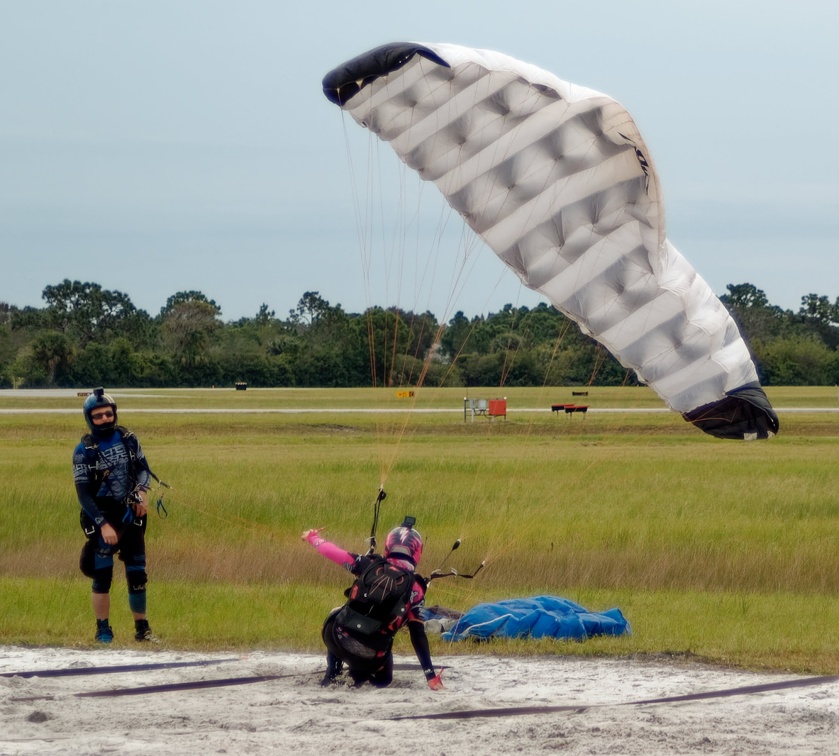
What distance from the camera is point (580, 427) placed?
39344 millimetres

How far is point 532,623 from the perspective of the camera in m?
9.10

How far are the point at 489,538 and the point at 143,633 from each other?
614 centimetres

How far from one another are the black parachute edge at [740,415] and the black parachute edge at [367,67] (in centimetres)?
306

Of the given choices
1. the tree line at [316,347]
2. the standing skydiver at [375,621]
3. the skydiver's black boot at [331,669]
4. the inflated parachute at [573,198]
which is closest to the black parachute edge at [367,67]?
the inflated parachute at [573,198]

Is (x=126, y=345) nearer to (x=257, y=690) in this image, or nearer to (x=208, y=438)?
(x=208, y=438)

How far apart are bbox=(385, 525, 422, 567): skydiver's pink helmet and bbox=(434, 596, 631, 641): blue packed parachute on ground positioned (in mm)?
1608

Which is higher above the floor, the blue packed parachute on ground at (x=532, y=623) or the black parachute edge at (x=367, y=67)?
the black parachute edge at (x=367, y=67)

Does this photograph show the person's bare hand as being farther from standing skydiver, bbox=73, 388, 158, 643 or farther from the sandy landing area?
the sandy landing area

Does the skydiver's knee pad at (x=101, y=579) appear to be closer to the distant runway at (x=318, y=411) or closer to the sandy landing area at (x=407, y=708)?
the sandy landing area at (x=407, y=708)

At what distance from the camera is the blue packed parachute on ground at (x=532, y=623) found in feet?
29.6

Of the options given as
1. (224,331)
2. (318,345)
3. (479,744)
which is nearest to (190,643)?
(479,744)

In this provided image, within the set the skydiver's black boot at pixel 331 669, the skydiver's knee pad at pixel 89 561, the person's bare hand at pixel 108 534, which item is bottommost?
the skydiver's black boot at pixel 331 669

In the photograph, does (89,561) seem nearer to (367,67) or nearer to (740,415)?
(367,67)

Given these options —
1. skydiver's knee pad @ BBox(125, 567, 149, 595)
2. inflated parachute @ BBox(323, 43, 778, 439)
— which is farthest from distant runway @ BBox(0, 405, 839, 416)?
skydiver's knee pad @ BBox(125, 567, 149, 595)
